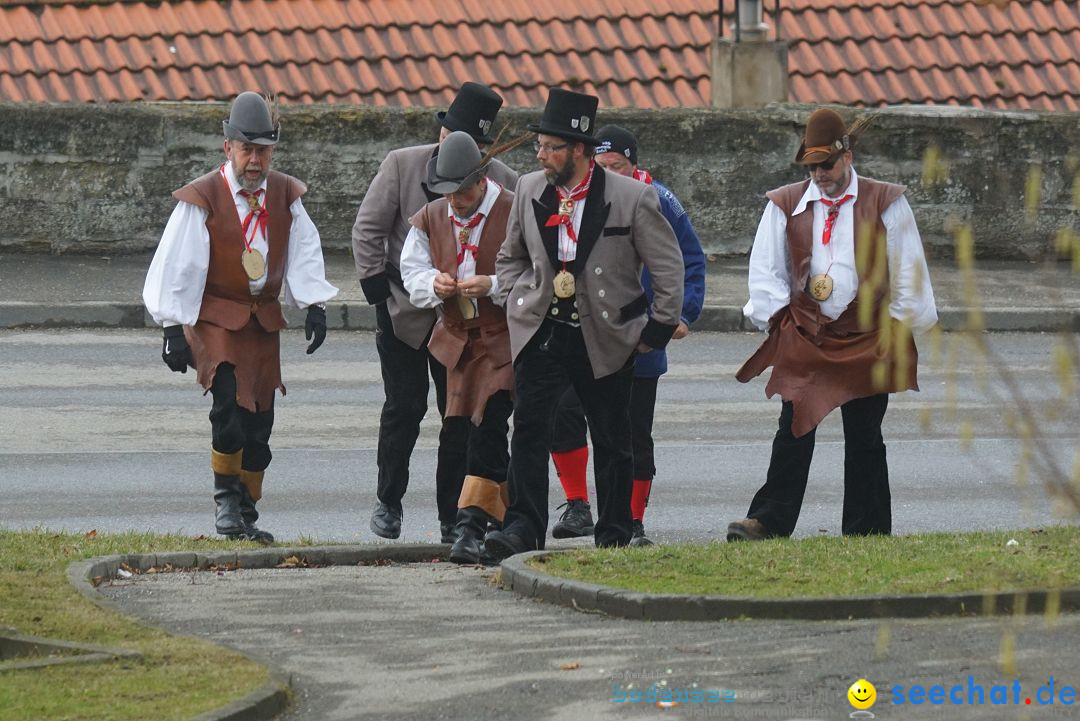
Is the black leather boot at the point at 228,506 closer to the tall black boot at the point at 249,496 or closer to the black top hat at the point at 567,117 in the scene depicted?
the tall black boot at the point at 249,496

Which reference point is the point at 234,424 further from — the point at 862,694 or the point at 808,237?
the point at 862,694

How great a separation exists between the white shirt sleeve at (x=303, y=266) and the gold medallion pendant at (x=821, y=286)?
218cm

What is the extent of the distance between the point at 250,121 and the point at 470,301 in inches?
50.2

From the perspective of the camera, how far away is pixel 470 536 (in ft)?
28.4

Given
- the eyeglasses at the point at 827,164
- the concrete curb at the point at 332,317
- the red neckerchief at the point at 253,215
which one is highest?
the eyeglasses at the point at 827,164

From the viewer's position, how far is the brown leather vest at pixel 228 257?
363 inches

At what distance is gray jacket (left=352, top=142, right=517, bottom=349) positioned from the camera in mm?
9273

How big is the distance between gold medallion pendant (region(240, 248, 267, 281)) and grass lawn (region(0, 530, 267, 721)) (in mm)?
1899

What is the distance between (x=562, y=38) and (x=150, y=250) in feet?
17.7

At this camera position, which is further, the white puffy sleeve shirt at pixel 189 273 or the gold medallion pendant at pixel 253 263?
the gold medallion pendant at pixel 253 263

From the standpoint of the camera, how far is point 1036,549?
7.79 meters

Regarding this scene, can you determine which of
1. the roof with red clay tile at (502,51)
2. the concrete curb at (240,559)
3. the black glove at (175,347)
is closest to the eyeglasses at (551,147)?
the concrete curb at (240,559)

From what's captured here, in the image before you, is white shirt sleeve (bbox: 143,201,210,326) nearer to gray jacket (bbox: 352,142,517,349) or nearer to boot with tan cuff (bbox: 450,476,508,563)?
gray jacket (bbox: 352,142,517,349)

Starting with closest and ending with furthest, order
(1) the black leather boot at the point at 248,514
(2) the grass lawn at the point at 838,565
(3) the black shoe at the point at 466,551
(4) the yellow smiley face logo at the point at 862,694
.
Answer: (4) the yellow smiley face logo at the point at 862,694
(2) the grass lawn at the point at 838,565
(3) the black shoe at the point at 466,551
(1) the black leather boot at the point at 248,514
